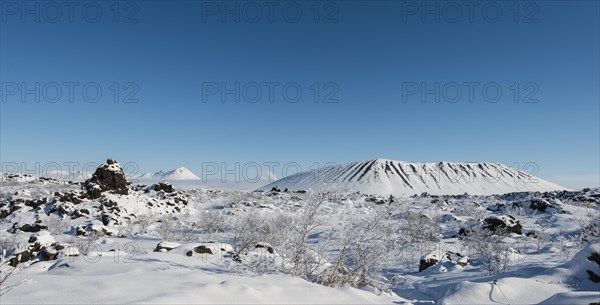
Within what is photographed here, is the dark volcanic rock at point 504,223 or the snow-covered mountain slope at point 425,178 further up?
the dark volcanic rock at point 504,223

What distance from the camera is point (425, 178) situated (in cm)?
7512

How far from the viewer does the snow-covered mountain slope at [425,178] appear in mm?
66562

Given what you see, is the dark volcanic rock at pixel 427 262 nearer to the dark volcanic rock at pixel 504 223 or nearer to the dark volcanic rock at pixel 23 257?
the dark volcanic rock at pixel 504 223

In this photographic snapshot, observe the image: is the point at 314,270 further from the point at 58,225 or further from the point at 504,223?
the point at 58,225

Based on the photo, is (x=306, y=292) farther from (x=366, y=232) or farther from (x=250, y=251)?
(x=250, y=251)

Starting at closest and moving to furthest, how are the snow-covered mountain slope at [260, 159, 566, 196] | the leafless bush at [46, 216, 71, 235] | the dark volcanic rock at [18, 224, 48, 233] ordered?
1. the leafless bush at [46, 216, 71, 235]
2. the dark volcanic rock at [18, 224, 48, 233]
3. the snow-covered mountain slope at [260, 159, 566, 196]

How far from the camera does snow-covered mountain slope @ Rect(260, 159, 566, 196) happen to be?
66.6m

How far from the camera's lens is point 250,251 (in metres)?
8.11

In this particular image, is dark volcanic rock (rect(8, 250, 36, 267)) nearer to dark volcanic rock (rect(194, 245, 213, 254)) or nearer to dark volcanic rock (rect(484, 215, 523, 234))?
dark volcanic rock (rect(194, 245, 213, 254))

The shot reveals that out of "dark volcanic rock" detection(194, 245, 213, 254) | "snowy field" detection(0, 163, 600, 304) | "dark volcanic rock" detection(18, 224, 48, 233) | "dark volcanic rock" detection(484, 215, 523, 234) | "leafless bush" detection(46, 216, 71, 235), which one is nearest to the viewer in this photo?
"snowy field" detection(0, 163, 600, 304)

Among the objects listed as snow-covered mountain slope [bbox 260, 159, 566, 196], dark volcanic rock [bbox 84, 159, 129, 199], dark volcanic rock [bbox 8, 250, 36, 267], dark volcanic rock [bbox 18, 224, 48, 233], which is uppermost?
dark volcanic rock [bbox 84, 159, 129, 199]

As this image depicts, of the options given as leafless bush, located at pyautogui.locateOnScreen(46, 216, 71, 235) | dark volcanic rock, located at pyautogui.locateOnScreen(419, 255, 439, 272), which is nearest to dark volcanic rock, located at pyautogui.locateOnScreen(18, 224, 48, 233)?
leafless bush, located at pyautogui.locateOnScreen(46, 216, 71, 235)

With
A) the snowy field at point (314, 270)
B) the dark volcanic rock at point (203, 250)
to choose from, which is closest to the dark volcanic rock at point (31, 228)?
the snowy field at point (314, 270)

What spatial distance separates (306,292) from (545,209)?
1923 cm
